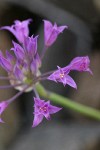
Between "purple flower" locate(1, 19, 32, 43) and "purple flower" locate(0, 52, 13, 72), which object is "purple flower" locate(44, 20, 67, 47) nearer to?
"purple flower" locate(1, 19, 32, 43)

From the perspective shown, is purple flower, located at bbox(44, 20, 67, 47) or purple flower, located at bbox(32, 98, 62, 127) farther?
purple flower, located at bbox(44, 20, 67, 47)

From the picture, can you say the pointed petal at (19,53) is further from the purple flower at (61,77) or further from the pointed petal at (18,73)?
the purple flower at (61,77)

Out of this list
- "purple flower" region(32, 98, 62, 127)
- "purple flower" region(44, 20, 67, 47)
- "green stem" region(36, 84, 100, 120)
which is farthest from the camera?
"green stem" region(36, 84, 100, 120)

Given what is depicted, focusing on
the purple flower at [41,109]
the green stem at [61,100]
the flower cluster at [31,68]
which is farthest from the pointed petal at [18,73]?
the purple flower at [41,109]

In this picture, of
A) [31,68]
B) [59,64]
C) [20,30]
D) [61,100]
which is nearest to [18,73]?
[31,68]

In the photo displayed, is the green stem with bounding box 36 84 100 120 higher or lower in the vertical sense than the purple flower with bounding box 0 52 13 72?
lower

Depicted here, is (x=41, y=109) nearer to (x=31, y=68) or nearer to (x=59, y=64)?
(x=31, y=68)

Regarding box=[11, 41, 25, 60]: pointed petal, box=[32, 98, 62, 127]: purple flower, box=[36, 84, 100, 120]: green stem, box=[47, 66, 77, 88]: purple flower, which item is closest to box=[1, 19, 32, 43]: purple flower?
box=[11, 41, 25, 60]: pointed petal

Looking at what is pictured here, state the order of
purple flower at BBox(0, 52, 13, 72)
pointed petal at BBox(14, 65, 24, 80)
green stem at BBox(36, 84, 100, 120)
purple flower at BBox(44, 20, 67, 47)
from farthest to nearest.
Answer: green stem at BBox(36, 84, 100, 120), purple flower at BBox(44, 20, 67, 47), pointed petal at BBox(14, 65, 24, 80), purple flower at BBox(0, 52, 13, 72)

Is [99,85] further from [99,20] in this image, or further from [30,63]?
[30,63]
